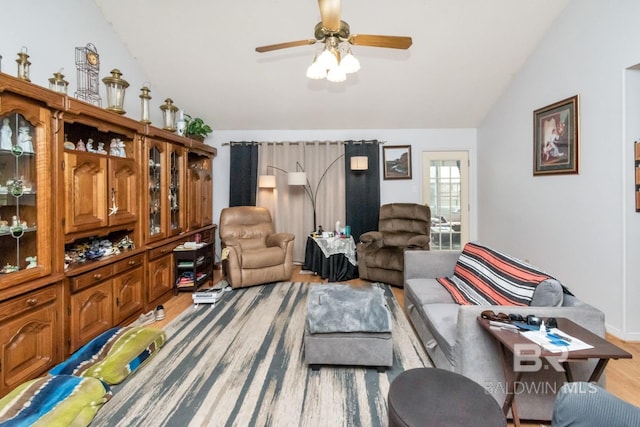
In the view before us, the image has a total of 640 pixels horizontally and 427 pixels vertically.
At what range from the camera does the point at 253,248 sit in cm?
408

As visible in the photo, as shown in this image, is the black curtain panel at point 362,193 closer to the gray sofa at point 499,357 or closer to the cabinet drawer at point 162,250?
the cabinet drawer at point 162,250

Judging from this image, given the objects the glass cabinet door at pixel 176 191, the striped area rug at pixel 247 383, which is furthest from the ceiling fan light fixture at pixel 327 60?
the glass cabinet door at pixel 176 191

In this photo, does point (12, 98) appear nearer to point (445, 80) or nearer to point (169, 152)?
point (169, 152)

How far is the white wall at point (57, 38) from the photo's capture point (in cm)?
229

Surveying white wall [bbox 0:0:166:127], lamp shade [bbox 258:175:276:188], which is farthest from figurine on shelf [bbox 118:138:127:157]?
lamp shade [bbox 258:175:276:188]

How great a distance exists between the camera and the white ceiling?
298 centimetres

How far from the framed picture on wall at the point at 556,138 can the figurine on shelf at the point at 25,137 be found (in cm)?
439

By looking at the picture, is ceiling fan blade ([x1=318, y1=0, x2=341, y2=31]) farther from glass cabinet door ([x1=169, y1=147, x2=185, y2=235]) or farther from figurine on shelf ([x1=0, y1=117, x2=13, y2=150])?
glass cabinet door ([x1=169, y1=147, x2=185, y2=235])

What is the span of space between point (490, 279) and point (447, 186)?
2.99 meters

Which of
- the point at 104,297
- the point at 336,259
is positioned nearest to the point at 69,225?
the point at 104,297

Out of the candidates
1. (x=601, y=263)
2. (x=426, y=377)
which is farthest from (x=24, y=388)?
(x=601, y=263)

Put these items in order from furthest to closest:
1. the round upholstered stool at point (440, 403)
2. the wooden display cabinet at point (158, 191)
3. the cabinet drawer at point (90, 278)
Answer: the wooden display cabinet at point (158, 191), the cabinet drawer at point (90, 278), the round upholstered stool at point (440, 403)

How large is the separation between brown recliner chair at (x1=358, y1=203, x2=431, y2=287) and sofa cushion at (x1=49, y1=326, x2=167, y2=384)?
247 cm

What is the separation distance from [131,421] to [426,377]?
1539 mm
